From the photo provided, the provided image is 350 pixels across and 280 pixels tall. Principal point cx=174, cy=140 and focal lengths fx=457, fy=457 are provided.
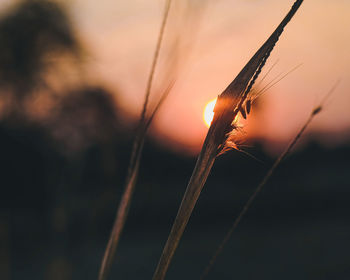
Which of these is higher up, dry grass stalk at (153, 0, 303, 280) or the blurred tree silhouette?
the blurred tree silhouette

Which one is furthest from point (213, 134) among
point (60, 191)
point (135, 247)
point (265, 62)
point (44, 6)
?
point (135, 247)

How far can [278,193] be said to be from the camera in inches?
311

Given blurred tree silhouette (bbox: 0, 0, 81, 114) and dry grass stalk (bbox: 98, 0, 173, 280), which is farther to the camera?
blurred tree silhouette (bbox: 0, 0, 81, 114)

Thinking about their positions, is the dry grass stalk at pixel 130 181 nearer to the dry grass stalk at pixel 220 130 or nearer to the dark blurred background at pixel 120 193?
the dry grass stalk at pixel 220 130

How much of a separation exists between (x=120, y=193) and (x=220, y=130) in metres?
6.44

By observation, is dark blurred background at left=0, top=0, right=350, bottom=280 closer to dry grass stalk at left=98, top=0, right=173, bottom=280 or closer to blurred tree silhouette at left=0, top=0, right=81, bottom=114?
blurred tree silhouette at left=0, top=0, right=81, bottom=114

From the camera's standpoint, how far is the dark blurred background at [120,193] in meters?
3.84

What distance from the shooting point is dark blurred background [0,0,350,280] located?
3.84 metres

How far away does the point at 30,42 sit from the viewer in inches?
165

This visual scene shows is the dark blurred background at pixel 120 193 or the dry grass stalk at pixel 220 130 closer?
the dry grass stalk at pixel 220 130

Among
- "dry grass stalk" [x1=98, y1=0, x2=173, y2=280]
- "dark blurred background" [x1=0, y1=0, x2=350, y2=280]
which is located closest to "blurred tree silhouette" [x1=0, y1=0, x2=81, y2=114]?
"dark blurred background" [x1=0, y1=0, x2=350, y2=280]

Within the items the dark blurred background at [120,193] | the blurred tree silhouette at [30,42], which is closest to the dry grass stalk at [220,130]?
the dark blurred background at [120,193]

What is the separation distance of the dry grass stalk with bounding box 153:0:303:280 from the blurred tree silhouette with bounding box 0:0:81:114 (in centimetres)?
363

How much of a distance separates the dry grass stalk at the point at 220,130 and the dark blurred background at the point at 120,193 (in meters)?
1.59
